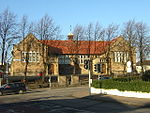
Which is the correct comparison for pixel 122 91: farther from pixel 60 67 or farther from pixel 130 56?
pixel 60 67

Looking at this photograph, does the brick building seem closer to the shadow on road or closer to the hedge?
the hedge

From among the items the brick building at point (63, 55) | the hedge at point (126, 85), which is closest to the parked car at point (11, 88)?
the hedge at point (126, 85)

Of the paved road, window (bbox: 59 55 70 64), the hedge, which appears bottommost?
the paved road

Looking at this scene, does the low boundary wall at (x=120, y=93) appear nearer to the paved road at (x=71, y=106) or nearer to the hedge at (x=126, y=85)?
the hedge at (x=126, y=85)

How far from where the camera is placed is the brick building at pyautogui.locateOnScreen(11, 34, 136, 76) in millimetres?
51719

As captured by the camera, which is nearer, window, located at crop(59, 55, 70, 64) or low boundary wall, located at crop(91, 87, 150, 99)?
low boundary wall, located at crop(91, 87, 150, 99)

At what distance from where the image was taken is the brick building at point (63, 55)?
51.7 metres

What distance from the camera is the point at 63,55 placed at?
68.9m

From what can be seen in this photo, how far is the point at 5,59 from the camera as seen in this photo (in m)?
41.8

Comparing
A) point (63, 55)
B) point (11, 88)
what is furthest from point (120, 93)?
point (63, 55)

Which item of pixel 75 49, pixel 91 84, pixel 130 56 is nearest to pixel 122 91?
pixel 91 84

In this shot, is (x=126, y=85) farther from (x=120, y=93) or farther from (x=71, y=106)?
(x=71, y=106)

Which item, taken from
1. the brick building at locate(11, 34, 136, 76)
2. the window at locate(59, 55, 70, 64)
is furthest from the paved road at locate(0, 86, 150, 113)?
the window at locate(59, 55, 70, 64)

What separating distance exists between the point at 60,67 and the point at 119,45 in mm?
19569
